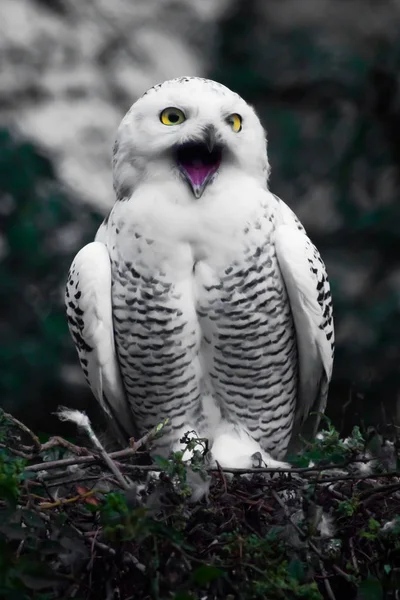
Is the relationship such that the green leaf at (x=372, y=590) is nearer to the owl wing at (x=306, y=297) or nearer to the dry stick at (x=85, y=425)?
the dry stick at (x=85, y=425)

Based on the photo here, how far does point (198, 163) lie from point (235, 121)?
161 millimetres

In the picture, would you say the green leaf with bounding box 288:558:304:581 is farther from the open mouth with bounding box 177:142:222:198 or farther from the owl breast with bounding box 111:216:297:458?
the open mouth with bounding box 177:142:222:198

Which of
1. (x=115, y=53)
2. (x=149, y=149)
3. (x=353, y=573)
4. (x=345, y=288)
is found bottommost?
(x=353, y=573)

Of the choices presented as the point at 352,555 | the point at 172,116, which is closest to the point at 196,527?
the point at 352,555

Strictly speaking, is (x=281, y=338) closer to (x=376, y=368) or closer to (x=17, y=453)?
(x=17, y=453)

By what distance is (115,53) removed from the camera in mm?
4930

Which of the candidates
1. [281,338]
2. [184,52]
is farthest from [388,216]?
[281,338]

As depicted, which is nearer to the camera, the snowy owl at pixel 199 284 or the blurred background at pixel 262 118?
the snowy owl at pixel 199 284

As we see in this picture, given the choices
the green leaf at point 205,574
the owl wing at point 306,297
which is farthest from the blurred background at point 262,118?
the green leaf at point 205,574

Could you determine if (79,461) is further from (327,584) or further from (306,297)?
(306,297)

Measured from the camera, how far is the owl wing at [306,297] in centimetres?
279

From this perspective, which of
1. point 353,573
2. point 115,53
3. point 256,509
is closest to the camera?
point 353,573

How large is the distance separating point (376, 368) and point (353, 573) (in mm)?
2346

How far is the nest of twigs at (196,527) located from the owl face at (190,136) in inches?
34.6
